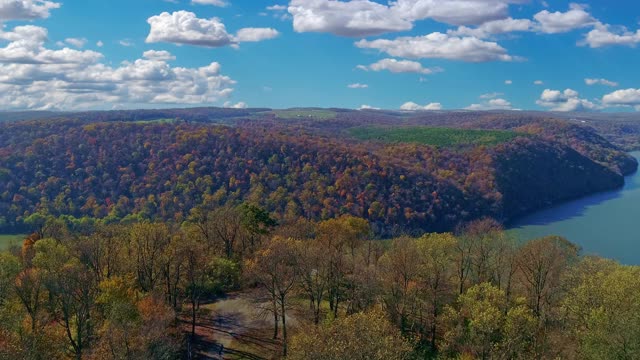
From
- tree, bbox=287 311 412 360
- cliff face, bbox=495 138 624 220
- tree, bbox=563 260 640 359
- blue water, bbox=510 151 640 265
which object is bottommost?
blue water, bbox=510 151 640 265

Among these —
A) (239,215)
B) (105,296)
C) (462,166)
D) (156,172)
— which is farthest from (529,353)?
(462,166)

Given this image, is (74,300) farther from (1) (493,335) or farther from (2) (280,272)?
(1) (493,335)

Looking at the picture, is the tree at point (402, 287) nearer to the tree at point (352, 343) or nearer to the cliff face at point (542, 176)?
the tree at point (352, 343)

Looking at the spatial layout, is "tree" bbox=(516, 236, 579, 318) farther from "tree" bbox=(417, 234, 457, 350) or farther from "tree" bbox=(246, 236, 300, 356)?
"tree" bbox=(246, 236, 300, 356)

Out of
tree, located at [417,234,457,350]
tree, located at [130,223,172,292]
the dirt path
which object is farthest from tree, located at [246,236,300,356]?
tree, located at [417,234,457,350]

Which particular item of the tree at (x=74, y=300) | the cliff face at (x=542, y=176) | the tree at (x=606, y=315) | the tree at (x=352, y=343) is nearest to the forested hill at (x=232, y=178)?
the cliff face at (x=542, y=176)

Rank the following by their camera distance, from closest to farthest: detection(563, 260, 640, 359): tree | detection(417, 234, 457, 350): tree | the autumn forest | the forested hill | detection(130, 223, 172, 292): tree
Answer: detection(563, 260, 640, 359): tree < the autumn forest < detection(417, 234, 457, 350): tree < detection(130, 223, 172, 292): tree < the forested hill

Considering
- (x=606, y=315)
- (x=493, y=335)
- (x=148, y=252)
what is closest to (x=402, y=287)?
(x=493, y=335)
